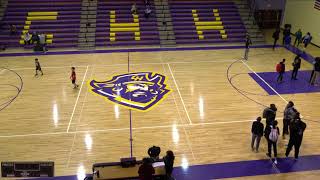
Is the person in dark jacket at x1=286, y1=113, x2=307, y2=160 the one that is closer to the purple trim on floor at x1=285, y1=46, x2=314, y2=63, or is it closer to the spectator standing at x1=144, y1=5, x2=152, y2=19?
the purple trim on floor at x1=285, y1=46, x2=314, y2=63

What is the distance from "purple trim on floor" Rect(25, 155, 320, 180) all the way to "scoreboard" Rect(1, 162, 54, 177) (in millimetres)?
1526

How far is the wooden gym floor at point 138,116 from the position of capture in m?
10.4

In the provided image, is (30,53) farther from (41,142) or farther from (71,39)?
(41,142)

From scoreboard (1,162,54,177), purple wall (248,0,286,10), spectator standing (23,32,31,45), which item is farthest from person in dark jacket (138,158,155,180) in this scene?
purple wall (248,0,286,10)

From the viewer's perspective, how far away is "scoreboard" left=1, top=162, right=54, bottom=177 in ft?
25.4

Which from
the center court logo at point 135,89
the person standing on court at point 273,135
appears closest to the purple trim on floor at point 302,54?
the center court logo at point 135,89

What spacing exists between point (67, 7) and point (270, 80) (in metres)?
16.0

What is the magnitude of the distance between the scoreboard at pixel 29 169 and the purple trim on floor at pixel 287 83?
1055 centimetres

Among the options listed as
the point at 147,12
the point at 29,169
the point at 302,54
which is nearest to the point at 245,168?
the point at 29,169

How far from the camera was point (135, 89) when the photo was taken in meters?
15.0

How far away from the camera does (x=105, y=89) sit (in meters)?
15.1

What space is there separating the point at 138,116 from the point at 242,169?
471 cm

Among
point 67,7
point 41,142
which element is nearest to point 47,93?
point 41,142

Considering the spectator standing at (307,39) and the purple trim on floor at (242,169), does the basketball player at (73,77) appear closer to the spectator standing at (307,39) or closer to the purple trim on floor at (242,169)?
the purple trim on floor at (242,169)
